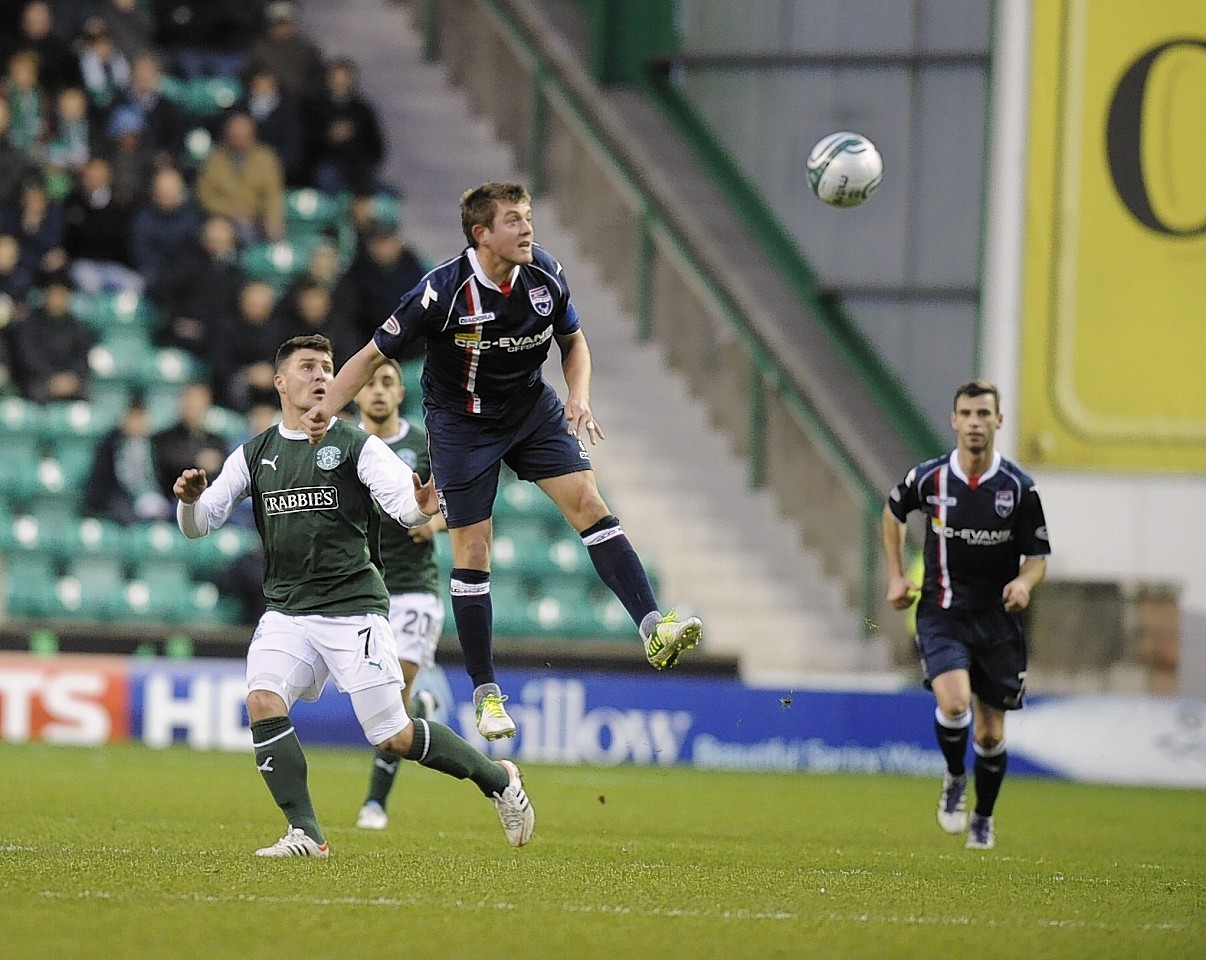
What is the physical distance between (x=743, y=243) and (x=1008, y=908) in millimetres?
12840

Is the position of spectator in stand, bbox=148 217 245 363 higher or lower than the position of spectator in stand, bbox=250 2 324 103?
lower

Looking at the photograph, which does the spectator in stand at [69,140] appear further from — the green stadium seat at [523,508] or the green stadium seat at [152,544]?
the green stadium seat at [523,508]

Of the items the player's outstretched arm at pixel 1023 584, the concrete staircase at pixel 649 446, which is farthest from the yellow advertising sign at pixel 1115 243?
the player's outstretched arm at pixel 1023 584

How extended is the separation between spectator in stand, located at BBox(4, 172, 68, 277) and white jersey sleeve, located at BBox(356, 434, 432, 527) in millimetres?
9559

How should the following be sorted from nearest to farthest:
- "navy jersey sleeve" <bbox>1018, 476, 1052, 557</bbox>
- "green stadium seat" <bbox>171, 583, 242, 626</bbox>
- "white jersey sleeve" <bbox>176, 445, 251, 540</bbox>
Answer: "white jersey sleeve" <bbox>176, 445, 251, 540</bbox> < "navy jersey sleeve" <bbox>1018, 476, 1052, 557</bbox> < "green stadium seat" <bbox>171, 583, 242, 626</bbox>

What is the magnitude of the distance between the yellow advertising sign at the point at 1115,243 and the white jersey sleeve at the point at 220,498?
7.82 m

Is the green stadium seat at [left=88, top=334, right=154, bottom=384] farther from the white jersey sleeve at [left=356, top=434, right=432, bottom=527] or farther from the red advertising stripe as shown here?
the white jersey sleeve at [left=356, top=434, right=432, bottom=527]

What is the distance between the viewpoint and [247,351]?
52.1 feet

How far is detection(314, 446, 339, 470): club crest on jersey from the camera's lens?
24.0 feet

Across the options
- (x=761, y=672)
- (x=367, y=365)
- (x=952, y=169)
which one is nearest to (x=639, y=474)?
(x=761, y=672)

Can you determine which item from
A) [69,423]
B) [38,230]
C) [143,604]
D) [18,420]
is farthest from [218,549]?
[38,230]

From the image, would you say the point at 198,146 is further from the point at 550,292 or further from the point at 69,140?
the point at 550,292

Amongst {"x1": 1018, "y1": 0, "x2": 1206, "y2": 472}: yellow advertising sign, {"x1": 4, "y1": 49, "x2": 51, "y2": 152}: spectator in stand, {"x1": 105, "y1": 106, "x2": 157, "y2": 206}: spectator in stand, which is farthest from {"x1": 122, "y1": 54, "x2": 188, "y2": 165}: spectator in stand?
{"x1": 1018, "y1": 0, "x2": 1206, "y2": 472}: yellow advertising sign

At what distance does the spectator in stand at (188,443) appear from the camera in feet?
48.7
